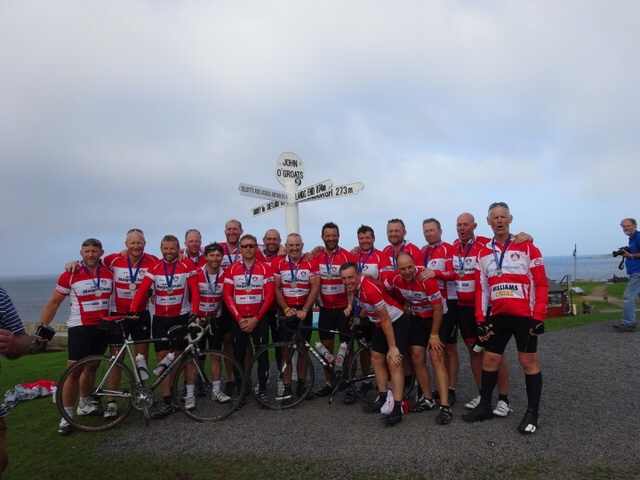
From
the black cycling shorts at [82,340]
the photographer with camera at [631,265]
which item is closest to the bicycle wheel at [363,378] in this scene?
the black cycling shorts at [82,340]

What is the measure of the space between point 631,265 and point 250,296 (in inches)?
303

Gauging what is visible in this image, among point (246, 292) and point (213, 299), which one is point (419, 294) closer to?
point (246, 292)

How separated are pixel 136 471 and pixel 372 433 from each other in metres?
2.31

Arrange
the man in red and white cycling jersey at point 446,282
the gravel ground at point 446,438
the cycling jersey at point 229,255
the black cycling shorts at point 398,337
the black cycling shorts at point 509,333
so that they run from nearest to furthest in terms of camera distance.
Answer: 1. the gravel ground at point 446,438
2. the black cycling shorts at point 509,333
3. the black cycling shorts at point 398,337
4. the man in red and white cycling jersey at point 446,282
5. the cycling jersey at point 229,255

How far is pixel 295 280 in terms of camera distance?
5340 mm

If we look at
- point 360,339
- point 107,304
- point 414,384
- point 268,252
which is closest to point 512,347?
point 414,384

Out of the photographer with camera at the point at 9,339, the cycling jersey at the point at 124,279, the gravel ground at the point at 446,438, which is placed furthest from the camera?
the cycling jersey at the point at 124,279

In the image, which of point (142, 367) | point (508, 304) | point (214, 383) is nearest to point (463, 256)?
point (508, 304)

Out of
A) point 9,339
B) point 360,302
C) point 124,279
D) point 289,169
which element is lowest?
point 360,302

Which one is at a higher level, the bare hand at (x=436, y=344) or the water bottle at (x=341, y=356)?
the bare hand at (x=436, y=344)

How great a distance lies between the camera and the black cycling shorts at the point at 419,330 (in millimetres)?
4633

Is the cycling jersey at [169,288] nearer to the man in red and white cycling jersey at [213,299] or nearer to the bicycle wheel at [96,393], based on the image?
the man in red and white cycling jersey at [213,299]

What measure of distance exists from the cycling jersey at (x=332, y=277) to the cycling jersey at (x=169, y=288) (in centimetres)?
169

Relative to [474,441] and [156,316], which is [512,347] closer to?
[474,441]
